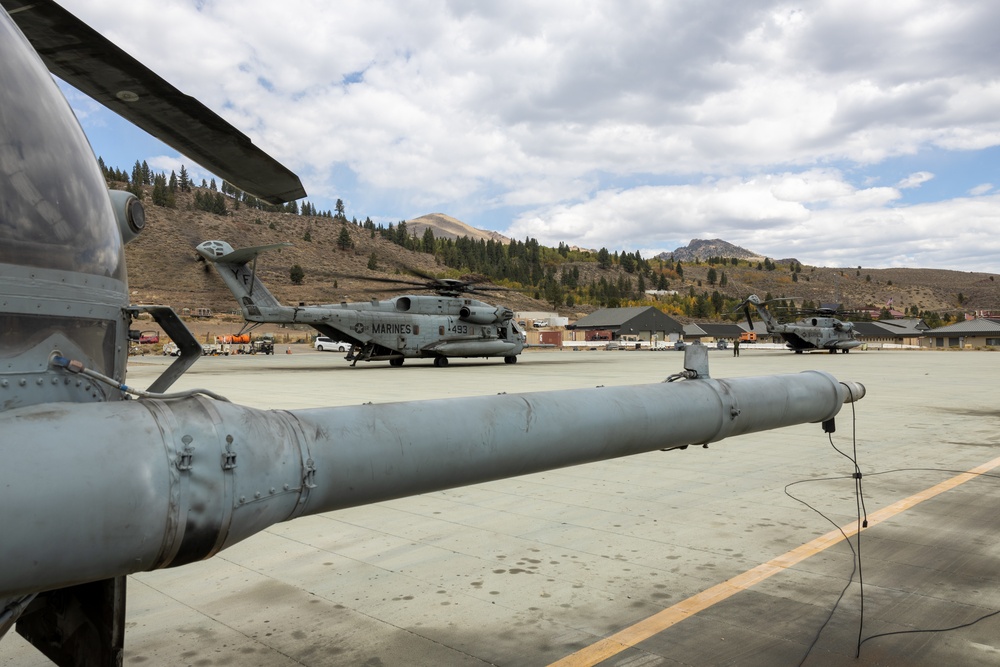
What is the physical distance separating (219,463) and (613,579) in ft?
12.1

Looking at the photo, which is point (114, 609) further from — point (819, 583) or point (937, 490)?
point (937, 490)

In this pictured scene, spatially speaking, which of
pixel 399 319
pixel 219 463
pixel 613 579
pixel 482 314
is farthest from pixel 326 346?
pixel 219 463

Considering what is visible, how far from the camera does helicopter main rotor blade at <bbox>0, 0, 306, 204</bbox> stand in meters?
2.93

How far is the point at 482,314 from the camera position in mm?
30078

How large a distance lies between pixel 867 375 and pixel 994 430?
47.2 ft

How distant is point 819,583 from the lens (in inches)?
191

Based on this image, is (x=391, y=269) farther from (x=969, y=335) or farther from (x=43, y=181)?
(x=43, y=181)

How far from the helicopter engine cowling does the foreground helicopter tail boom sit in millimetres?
26679

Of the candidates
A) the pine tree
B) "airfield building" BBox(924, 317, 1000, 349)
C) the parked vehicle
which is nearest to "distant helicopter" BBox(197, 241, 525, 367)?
the parked vehicle

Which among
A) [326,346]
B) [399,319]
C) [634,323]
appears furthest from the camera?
[634,323]

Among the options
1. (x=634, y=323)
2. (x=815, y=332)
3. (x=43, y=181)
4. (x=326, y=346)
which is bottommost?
(x=326, y=346)

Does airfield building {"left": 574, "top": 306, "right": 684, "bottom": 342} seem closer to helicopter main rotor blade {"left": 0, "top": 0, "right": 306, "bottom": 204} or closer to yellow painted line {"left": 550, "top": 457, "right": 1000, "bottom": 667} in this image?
yellow painted line {"left": 550, "top": 457, "right": 1000, "bottom": 667}

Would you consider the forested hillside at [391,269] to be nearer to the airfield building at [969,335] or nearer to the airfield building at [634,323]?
the airfield building at [634,323]

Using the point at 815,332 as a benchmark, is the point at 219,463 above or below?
below
